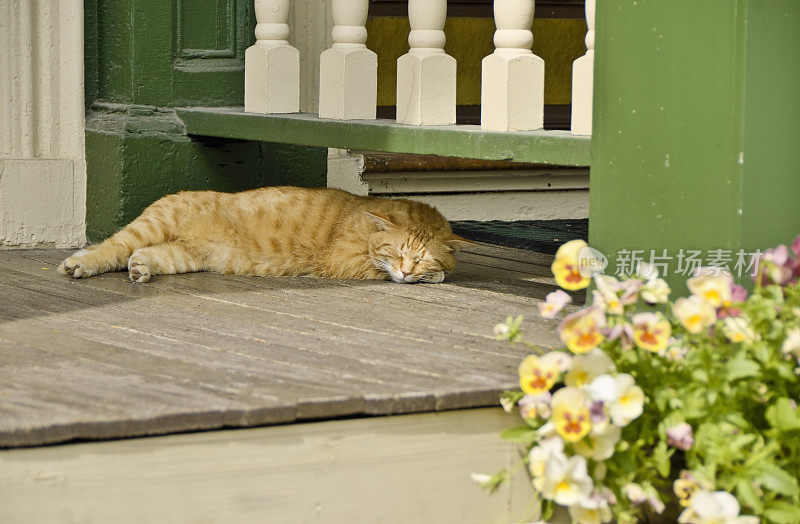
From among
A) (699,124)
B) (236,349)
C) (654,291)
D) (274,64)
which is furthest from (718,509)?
(274,64)

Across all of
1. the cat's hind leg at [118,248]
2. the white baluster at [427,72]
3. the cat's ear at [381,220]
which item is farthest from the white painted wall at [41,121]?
the white baluster at [427,72]

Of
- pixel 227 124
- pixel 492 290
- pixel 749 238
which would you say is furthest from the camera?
pixel 227 124

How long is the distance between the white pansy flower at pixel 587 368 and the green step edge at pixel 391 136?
0.90 meters

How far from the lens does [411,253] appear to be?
158 inches

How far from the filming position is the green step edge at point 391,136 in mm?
3193

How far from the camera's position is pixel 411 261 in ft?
13.2

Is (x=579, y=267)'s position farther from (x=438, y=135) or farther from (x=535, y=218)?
(x=535, y=218)

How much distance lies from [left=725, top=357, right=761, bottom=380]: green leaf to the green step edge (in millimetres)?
961

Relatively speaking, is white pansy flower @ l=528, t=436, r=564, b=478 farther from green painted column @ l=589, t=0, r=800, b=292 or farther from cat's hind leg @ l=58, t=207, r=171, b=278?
cat's hind leg @ l=58, t=207, r=171, b=278

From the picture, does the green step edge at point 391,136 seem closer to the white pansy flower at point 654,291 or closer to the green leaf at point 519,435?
the white pansy flower at point 654,291

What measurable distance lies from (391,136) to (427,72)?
9.7 inches

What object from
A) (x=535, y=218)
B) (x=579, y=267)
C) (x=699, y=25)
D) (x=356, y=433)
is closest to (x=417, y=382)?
(x=356, y=433)

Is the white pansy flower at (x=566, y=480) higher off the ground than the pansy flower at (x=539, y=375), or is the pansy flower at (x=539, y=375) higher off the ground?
the pansy flower at (x=539, y=375)

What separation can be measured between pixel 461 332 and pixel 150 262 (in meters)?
1.43
